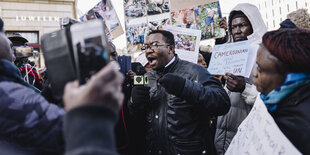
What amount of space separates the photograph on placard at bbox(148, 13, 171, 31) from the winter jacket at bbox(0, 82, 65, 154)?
278cm

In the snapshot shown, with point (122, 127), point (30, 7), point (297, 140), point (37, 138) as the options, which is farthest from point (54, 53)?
point (30, 7)

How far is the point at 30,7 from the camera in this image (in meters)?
13.2

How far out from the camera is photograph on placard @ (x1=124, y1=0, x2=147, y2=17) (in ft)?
12.2

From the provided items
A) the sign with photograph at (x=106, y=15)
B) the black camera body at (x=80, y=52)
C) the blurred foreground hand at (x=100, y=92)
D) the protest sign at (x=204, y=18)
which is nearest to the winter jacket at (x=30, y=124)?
the black camera body at (x=80, y=52)

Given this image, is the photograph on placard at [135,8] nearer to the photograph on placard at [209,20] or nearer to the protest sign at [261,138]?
the photograph on placard at [209,20]

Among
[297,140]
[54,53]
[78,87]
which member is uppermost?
[54,53]

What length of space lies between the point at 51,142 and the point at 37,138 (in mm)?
55

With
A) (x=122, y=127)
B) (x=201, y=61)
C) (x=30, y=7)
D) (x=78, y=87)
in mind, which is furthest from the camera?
(x=30, y=7)

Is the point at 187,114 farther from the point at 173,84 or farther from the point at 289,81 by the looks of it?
the point at 289,81

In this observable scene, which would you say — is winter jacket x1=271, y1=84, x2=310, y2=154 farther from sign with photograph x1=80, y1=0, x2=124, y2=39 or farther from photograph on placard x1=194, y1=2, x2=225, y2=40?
sign with photograph x1=80, y1=0, x2=124, y2=39

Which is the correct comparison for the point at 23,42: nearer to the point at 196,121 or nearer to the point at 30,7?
the point at 196,121

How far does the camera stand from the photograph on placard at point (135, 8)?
372 cm

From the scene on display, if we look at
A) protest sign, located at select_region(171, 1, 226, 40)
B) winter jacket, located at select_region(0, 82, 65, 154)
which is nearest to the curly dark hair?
winter jacket, located at select_region(0, 82, 65, 154)

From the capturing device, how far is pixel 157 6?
3652mm
